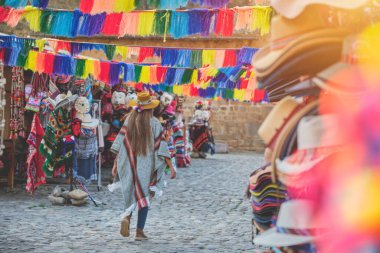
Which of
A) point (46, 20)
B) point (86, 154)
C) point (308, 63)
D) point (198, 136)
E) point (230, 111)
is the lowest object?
point (86, 154)

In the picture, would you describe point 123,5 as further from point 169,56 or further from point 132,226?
point 169,56

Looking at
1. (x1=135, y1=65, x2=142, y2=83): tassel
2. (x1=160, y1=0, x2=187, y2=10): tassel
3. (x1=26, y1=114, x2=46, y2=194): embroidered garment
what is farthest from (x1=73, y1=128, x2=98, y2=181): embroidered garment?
(x1=160, y1=0, x2=187, y2=10): tassel

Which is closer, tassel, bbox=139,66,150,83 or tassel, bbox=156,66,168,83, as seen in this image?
tassel, bbox=139,66,150,83

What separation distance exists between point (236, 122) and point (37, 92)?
16415 mm

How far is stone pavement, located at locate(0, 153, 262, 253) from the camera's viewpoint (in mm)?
6721

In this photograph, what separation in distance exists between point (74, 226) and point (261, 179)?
533cm

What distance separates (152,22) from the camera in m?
8.05

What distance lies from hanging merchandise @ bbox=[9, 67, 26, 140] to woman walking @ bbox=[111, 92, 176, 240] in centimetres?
531

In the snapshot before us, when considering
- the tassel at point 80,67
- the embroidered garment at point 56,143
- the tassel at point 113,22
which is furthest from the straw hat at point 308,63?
the tassel at point 80,67

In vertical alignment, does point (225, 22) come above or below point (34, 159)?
above

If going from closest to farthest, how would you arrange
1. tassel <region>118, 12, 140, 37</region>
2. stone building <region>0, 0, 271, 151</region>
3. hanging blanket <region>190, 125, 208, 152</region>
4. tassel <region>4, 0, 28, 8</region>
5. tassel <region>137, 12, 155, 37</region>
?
1. tassel <region>4, 0, 28, 8</region>
2. tassel <region>137, 12, 155, 37</region>
3. tassel <region>118, 12, 140, 37</region>
4. hanging blanket <region>190, 125, 208, 152</region>
5. stone building <region>0, 0, 271, 151</region>

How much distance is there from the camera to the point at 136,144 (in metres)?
7.19

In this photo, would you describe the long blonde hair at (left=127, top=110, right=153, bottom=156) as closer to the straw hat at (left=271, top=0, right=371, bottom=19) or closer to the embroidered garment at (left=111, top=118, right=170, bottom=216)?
the embroidered garment at (left=111, top=118, right=170, bottom=216)

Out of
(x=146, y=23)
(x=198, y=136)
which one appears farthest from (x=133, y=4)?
(x=198, y=136)
